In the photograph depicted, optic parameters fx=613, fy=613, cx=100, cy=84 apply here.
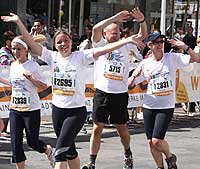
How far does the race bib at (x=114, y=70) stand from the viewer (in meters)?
8.51

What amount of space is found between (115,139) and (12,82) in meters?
4.25

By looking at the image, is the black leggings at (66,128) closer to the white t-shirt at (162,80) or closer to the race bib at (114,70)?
the white t-shirt at (162,80)

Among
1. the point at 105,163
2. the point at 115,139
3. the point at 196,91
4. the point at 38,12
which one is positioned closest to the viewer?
the point at 105,163

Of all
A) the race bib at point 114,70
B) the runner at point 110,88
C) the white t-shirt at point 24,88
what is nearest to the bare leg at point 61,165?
the white t-shirt at point 24,88

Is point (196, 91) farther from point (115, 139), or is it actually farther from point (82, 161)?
point (82, 161)

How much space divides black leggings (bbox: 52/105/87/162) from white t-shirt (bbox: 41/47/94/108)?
0.07 metres

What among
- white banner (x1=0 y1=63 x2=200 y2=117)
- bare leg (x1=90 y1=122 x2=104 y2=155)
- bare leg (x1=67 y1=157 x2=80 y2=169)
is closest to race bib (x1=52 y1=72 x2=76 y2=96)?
bare leg (x1=67 y1=157 x2=80 y2=169)

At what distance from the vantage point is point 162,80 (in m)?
8.11

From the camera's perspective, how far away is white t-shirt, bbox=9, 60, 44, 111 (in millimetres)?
7637

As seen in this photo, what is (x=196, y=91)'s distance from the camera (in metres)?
14.7

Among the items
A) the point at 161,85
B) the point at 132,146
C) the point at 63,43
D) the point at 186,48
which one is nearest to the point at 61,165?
the point at 63,43

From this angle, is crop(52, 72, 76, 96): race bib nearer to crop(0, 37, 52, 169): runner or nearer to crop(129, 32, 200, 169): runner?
crop(0, 37, 52, 169): runner

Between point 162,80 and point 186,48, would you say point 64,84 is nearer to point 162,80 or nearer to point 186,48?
point 162,80

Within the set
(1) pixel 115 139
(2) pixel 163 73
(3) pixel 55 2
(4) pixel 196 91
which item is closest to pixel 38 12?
(3) pixel 55 2
